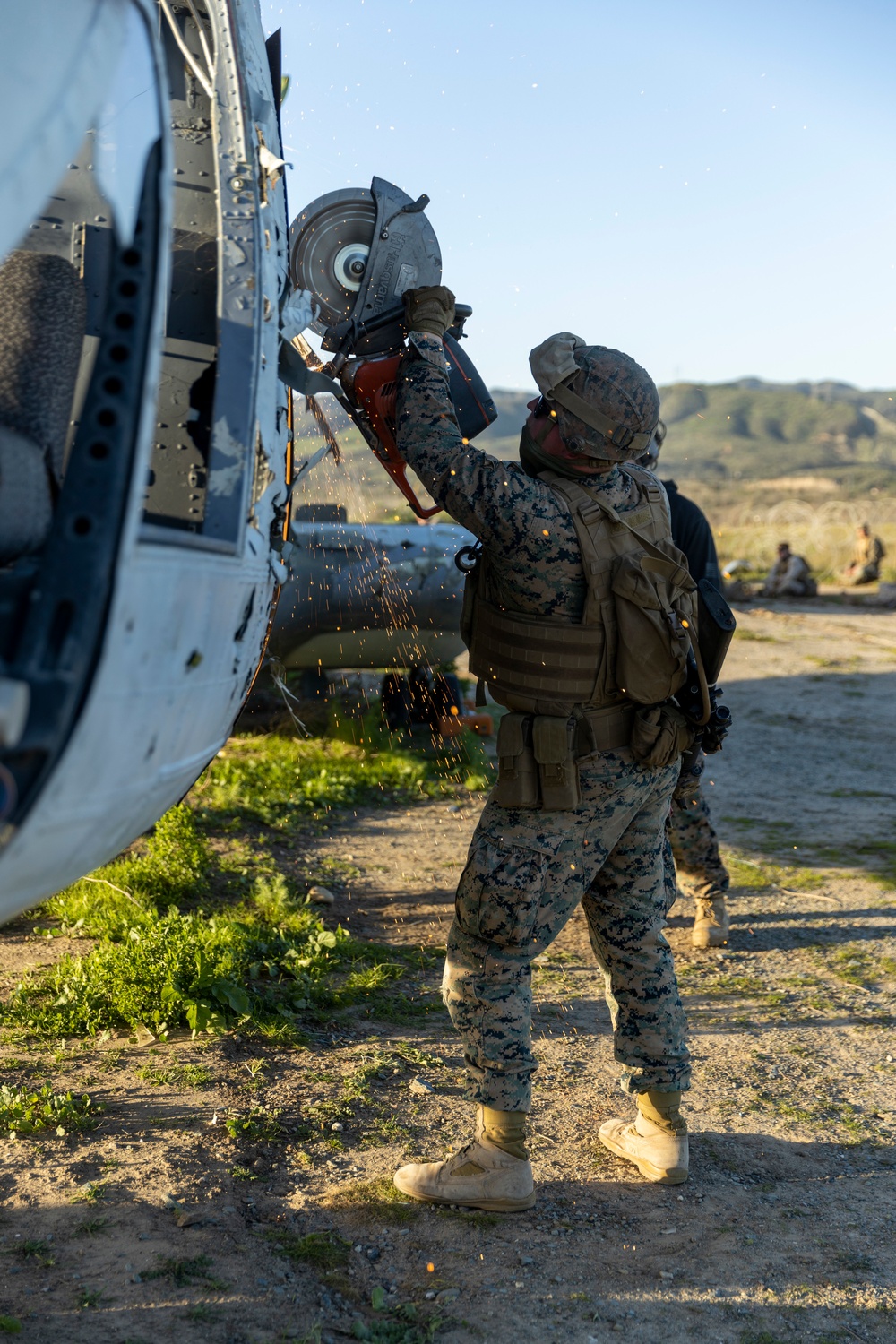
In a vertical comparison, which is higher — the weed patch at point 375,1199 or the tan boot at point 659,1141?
the tan boot at point 659,1141

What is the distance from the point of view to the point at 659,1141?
338 cm

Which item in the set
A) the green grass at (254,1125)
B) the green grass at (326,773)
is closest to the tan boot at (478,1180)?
the green grass at (254,1125)

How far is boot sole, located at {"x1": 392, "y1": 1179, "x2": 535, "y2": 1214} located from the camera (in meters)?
3.15

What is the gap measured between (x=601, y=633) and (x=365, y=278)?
1354 mm

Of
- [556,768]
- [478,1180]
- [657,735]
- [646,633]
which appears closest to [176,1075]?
[478,1180]

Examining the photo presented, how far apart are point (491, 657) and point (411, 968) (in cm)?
207

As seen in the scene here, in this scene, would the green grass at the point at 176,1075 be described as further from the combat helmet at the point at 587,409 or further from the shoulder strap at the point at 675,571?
the combat helmet at the point at 587,409

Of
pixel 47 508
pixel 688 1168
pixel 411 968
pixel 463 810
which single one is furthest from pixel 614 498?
pixel 463 810

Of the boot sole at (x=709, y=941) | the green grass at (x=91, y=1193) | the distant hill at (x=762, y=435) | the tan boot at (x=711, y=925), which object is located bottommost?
the green grass at (x=91, y=1193)

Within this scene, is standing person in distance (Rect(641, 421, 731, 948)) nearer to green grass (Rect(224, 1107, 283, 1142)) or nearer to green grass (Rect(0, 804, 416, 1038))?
green grass (Rect(0, 804, 416, 1038))

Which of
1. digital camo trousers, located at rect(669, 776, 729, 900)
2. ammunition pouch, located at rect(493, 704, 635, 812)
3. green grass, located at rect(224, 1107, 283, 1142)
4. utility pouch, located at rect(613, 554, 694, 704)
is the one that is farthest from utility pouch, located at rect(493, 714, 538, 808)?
digital camo trousers, located at rect(669, 776, 729, 900)

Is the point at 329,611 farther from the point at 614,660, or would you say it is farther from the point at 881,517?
the point at 881,517

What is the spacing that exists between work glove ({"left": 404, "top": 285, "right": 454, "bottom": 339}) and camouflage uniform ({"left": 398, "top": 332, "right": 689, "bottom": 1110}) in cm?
4

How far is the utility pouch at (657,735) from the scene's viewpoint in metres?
3.24
